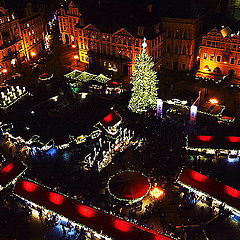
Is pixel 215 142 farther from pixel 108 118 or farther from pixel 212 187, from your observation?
pixel 108 118

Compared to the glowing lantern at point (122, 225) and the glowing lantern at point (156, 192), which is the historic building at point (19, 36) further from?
the glowing lantern at point (122, 225)

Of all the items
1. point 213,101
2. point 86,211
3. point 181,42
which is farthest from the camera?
point 181,42

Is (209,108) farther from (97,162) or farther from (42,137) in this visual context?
(42,137)

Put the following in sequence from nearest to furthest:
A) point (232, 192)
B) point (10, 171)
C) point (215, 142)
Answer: point (232, 192) → point (10, 171) → point (215, 142)

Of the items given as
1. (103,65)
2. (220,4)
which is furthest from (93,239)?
(220,4)

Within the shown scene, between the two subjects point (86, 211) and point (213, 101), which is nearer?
point (86, 211)

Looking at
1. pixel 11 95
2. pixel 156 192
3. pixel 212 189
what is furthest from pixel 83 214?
pixel 11 95

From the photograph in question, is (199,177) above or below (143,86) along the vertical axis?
below
